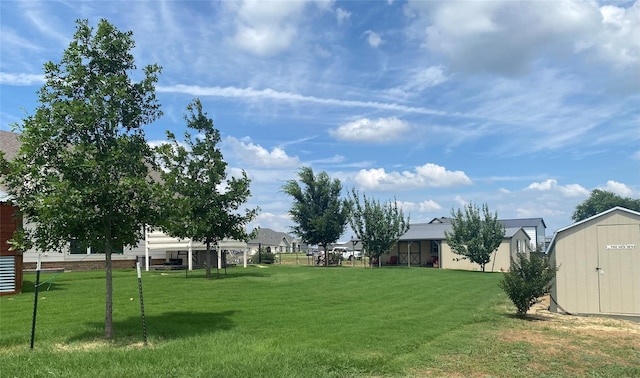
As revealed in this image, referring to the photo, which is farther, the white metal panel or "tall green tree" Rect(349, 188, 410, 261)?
"tall green tree" Rect(349, 188, 410, 261)

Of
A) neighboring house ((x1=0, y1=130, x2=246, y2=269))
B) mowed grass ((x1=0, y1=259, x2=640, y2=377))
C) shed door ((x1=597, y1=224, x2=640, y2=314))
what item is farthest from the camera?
neighboring house ((x1=0, y1=130, x2=246, y2=269))

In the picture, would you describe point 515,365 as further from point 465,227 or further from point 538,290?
point 465,227

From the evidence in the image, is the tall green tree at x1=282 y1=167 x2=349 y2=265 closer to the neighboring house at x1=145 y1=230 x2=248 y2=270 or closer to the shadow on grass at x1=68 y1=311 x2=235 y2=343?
the neighboring house at x1=145 y1=230 x2=248 y2=270

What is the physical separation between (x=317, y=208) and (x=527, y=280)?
29617 millimetres

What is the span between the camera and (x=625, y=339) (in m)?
11.6

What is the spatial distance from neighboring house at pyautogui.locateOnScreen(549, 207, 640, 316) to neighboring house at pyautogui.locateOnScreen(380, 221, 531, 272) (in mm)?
25130

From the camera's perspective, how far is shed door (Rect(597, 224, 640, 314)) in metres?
15.1

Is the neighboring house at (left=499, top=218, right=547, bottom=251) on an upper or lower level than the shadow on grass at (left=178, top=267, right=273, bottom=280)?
upper

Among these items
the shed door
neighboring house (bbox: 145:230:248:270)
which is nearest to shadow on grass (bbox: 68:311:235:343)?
the shed door

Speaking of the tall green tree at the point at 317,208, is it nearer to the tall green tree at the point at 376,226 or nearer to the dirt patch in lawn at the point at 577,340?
the tall green tree at the point at 376,226

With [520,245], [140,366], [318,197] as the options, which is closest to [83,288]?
[140,366]

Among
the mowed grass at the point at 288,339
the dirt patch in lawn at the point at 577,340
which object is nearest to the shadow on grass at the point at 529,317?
the dirt patch in lawn at the point at 577,340

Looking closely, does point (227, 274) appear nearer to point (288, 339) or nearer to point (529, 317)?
point (529, 317)

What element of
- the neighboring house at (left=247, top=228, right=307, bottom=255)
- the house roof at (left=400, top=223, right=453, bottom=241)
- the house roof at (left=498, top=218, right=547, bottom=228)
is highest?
the house roof at (left=498, top=218, right=547, bottom=228)
